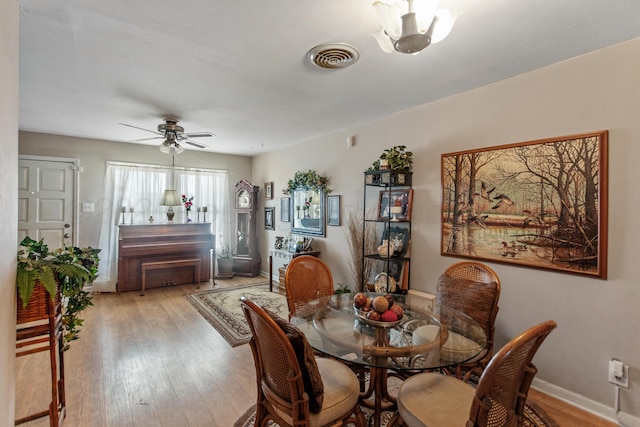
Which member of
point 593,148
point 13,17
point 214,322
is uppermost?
point 13,17

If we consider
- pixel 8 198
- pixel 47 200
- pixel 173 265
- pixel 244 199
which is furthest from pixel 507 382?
pixel 47 200

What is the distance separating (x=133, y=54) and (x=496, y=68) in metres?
2.60

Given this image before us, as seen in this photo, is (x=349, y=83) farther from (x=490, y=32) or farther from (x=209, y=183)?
(x=209, y=183)

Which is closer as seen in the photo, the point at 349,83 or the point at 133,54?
the point at 133,54

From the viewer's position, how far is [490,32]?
5.86 ft

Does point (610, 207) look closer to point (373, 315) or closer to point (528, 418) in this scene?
point (528, 418)

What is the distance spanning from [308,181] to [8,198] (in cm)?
342

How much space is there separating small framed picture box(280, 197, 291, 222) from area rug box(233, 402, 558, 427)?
3.40 meters

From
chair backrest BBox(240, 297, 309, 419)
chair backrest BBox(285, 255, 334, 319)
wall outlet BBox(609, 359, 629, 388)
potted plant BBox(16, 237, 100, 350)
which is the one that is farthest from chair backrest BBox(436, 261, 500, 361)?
potted plant BBox(16, 237, 100, 350)

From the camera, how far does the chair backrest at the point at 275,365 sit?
49.4 inches

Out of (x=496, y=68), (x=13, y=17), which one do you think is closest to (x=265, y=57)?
(x=13, y=17)

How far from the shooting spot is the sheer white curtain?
16.1 feet

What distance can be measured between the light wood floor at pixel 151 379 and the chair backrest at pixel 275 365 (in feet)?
2.48

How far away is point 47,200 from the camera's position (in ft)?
14.9
